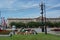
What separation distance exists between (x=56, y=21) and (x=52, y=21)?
2611 mm

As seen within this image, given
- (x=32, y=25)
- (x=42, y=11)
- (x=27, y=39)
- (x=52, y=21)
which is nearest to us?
(x=27, y=39)

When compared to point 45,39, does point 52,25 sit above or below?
below

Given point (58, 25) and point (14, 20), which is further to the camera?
point (14, 20)

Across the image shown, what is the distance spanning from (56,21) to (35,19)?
13.1 meters

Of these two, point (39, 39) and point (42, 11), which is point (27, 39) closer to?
point (39, 39)

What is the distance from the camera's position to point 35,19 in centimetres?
12550

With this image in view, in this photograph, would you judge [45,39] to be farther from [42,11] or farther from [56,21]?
[56,21]

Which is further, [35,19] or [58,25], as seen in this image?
[35,19]

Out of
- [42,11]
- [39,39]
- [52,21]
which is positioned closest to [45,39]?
[39,39]

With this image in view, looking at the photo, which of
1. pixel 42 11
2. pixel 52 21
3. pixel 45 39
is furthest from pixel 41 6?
Result: pixel 52 21

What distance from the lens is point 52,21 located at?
400 feet

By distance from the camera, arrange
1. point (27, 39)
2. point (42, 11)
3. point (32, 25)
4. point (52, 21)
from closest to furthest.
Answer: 1. point (27, 39)
2. point (42, 11)
3. point (32, 25)
4. point (52, 21)

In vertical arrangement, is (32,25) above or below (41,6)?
below

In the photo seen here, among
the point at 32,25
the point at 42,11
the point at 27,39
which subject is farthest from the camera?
the point at 32,25
